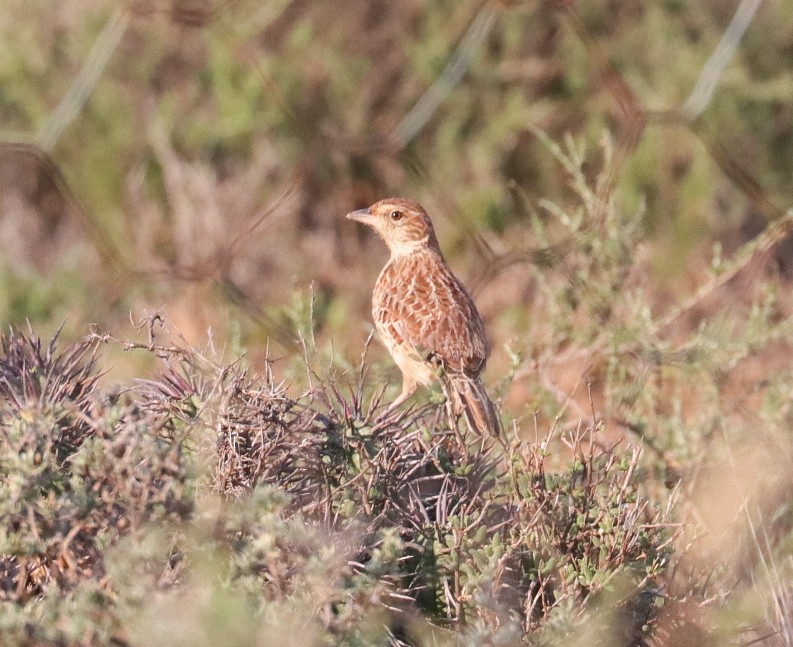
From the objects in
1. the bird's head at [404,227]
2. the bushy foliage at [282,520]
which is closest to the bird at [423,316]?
the bird's head at [404,227]

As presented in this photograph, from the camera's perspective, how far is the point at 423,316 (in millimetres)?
2904

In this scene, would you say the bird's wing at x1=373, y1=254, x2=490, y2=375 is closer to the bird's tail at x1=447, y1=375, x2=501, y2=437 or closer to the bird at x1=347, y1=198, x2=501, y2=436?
the bird at x1=347, y1=198, x2=501, y2=436

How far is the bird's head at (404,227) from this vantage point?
10.9 ft

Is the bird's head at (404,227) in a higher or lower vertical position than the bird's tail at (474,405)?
higher

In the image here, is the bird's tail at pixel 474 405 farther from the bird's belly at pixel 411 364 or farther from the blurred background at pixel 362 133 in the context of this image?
the blurred background at pixel 362 133

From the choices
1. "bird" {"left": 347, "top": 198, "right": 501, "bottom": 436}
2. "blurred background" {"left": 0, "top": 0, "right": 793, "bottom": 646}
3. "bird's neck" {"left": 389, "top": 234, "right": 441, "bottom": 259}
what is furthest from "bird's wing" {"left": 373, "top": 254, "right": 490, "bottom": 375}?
"blurred background" {"left": 0, "top": 0, "right": 793, "bottom": 646}

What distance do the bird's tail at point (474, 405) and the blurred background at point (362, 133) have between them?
1.70 meters

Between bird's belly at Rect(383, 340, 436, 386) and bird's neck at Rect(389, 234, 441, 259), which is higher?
bird's neck at Rect(389, 234, 441, 259)

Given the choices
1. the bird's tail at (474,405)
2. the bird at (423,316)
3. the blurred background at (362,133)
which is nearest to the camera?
the bird's tail at (474,405)

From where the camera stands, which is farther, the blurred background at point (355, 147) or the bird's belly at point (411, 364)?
the blurred background at point (355, 147)

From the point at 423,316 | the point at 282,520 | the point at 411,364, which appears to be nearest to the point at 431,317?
the point at 423,316

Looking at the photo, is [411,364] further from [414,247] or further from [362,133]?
[362,133]

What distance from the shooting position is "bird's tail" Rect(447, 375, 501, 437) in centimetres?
223

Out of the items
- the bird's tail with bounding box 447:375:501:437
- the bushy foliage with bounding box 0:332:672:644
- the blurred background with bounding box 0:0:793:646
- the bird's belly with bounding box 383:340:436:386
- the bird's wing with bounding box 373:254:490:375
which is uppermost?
the blurred background with bounding box 0:0:793:646
